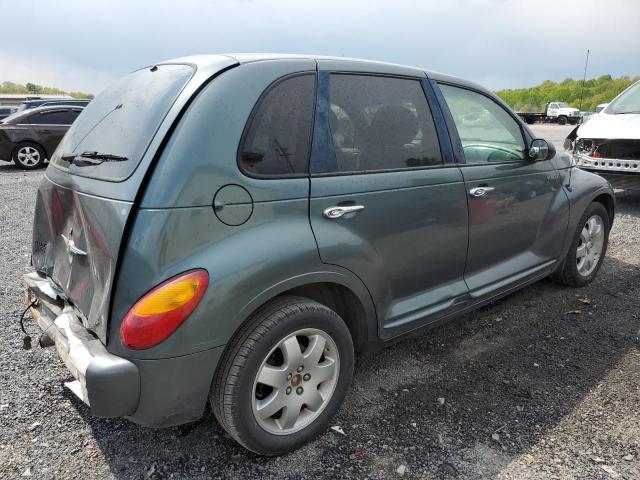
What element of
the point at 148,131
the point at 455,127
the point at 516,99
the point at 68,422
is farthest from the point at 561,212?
the point at 516,99

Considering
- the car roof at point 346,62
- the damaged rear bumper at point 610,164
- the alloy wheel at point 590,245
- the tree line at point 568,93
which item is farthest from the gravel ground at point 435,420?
the tree line at point 568,93

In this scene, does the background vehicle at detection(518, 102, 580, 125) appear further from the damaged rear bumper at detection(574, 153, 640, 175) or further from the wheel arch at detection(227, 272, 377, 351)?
the wheel arch at detection(227, 272, 377, 351)

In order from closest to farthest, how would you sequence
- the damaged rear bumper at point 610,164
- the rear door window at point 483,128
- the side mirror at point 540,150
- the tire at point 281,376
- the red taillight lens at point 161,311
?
the red taillight lens at point 161,311 → the tire at point 281,376 → the rear door window at point 483,128 → the side mirror at point 540,150 → the damaged rear bumper at point 610,164

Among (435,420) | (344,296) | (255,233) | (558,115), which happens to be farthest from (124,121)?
(558,115)

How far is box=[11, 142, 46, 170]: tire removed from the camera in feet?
40.4

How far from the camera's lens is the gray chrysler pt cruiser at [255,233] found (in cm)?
199

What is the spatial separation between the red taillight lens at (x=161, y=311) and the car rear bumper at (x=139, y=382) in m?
0.10

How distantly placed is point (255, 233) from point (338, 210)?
0.46m

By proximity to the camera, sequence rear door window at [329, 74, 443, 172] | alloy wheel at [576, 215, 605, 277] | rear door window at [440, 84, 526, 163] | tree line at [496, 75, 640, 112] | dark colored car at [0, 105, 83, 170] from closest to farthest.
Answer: rear door window at [329, 74, 443, 172] → rear door window at [440, 84, 526, 163] → alloy wheel at [576, 215, 605, 277] → dark colored car at [0, 105, 83, 170] → tree line at [496, 75, 640, 112]

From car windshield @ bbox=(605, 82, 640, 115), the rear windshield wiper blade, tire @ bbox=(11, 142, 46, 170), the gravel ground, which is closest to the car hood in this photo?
car windshield @ bbox=(605, 82, 640, 115)

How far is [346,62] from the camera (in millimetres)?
2672

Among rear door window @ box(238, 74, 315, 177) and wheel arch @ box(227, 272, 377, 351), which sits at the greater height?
rear door window @ box(238, 74, 315, 177)

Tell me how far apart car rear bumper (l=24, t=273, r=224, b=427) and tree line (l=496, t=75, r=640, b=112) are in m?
56.9

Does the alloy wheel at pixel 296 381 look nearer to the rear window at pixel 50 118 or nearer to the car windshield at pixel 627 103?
the car windshield at pixel 627 103
